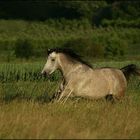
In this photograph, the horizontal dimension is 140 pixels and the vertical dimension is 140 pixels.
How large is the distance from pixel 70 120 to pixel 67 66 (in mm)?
2918

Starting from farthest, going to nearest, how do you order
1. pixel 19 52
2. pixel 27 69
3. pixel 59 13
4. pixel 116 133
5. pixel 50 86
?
1. pixel 59 13
2. pixel 19 52
3. pixel 27 69
4. pixel 50 86
5. pixel 116 133

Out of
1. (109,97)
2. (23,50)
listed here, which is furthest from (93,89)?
(23,50)

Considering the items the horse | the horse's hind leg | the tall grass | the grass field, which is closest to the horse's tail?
the grass field

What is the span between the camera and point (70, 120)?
437 inches

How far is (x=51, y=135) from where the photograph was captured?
949 cm

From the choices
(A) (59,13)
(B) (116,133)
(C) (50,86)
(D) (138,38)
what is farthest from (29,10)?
(B) (116,133)

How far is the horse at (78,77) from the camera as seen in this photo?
13.6 m

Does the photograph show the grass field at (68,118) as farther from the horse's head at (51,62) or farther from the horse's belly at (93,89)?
the horse's head at (51,62)

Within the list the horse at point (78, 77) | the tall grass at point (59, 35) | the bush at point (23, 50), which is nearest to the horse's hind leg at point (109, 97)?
the horse at point (78, 77)

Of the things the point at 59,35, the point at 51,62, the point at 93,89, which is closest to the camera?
the point at 51,62

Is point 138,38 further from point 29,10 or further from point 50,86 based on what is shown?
point 50,86

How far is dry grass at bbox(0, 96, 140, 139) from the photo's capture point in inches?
389

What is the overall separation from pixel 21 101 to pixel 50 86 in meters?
4.27

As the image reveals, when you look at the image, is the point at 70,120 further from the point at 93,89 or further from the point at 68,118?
the point at 93,89
